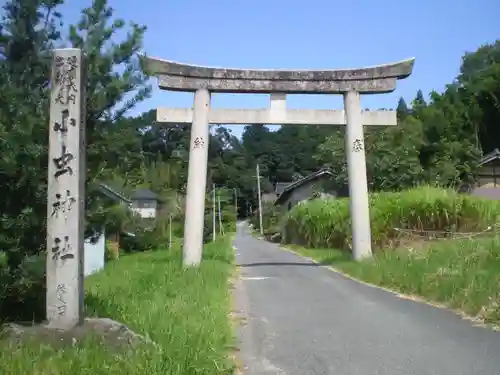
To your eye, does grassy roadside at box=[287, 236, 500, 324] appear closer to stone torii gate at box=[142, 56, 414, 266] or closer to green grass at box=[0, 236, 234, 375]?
green grass at box=[0, 236, 234, 375]

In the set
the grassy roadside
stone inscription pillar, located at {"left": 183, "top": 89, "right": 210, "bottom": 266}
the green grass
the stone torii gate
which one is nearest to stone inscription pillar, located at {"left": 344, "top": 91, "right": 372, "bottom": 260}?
the stone torii gate

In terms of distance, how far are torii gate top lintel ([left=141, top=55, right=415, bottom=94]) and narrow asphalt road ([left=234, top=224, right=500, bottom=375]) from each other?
25.0ft

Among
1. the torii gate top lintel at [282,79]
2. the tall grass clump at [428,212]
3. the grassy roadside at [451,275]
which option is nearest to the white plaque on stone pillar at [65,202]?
the grassy roadside at [451,275]

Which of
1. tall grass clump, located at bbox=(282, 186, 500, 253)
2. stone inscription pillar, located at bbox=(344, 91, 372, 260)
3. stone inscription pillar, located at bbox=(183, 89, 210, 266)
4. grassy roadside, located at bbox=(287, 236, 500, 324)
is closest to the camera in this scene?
grassy roadside, located at bbox=(287, 236, 500, 324)

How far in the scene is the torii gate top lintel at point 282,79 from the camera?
16469 mm

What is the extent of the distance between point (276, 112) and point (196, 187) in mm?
3430

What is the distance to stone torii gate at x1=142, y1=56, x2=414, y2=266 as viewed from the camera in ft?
54.0

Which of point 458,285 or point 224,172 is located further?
point 224,172

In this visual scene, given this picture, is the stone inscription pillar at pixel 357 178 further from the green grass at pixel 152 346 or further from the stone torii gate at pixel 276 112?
the green grass at pixel 152 346

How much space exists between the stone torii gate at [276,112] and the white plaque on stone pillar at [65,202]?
34.6 feet

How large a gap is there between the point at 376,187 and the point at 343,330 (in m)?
24.2

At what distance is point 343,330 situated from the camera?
24.7ft

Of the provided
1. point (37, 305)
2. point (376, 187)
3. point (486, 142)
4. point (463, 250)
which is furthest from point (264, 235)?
point (37, 305)

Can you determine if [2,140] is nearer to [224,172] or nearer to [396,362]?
[396,362]
